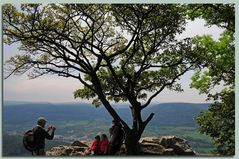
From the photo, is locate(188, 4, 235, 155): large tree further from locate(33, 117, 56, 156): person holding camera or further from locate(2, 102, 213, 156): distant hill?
locate(33, 117, 56, 156): person holding camera

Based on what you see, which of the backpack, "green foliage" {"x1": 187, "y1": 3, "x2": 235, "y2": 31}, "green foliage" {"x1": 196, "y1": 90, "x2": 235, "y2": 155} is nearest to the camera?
the backpack

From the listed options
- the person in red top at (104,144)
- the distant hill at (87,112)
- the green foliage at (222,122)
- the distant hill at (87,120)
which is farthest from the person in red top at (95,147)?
the green foliage at (222,122)

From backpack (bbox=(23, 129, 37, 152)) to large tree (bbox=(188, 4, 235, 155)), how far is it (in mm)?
3618

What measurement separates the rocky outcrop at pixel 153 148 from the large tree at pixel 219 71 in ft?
2.38

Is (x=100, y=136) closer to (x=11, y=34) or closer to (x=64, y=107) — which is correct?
(x=64, y=107)

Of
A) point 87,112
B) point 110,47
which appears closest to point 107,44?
point 110,47

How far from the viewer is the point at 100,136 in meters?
9.92

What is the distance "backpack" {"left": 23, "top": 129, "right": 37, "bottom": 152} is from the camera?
8.82 meters

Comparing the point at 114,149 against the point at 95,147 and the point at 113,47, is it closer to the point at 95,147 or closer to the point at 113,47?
the point at 95,147

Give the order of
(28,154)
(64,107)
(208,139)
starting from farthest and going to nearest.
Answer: (208,139)
(64,107)
(28,154)

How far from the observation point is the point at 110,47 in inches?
420

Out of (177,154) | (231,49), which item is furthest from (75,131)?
(231,49)

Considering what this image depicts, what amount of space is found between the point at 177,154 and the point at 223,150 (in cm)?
95

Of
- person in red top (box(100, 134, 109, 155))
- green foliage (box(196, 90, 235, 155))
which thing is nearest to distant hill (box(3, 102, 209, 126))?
green foliage (box(196, 90, 235, 155))
